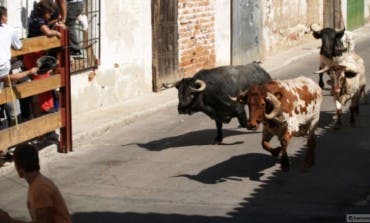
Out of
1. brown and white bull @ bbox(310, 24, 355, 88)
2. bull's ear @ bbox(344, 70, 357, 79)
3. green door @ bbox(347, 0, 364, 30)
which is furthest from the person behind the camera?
A: green door @ bbox(347, 0, 364, 30)

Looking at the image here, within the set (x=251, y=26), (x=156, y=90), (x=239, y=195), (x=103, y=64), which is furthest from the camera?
(x=251, y=26)

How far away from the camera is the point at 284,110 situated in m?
12.6

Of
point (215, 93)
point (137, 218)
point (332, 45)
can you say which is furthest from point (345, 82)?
point (137, 218)

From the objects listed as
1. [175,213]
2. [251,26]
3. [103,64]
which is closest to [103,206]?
[175,213]

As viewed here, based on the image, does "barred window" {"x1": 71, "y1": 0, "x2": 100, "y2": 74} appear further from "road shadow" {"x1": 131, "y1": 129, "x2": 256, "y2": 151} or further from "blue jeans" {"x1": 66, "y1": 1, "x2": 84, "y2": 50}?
"road shadow" {"x1": 131, "y1": 129, "x2": 256, "y2": 151}

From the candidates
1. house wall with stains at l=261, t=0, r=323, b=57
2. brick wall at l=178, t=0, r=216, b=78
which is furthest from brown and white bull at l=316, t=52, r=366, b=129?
house wall with stains at l=261, t=0, r=323, b=57

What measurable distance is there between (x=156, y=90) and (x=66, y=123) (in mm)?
6248

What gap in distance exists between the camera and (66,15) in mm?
16594

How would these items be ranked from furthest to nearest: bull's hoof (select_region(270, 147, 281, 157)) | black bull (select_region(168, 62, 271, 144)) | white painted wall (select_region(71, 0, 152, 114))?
white painted wall (select_region(71, 0, 152, 114))
black bull (select_region(168, 62, 271, 144))
bull's hoof (select_region(270, 147, 281, 157))

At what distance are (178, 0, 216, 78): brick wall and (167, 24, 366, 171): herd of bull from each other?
3737mm

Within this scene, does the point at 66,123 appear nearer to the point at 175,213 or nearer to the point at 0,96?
the point at 0,96

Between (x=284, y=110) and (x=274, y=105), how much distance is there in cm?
29

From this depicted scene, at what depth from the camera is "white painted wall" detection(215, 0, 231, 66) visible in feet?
79.9

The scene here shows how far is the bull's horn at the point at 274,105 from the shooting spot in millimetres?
12352
